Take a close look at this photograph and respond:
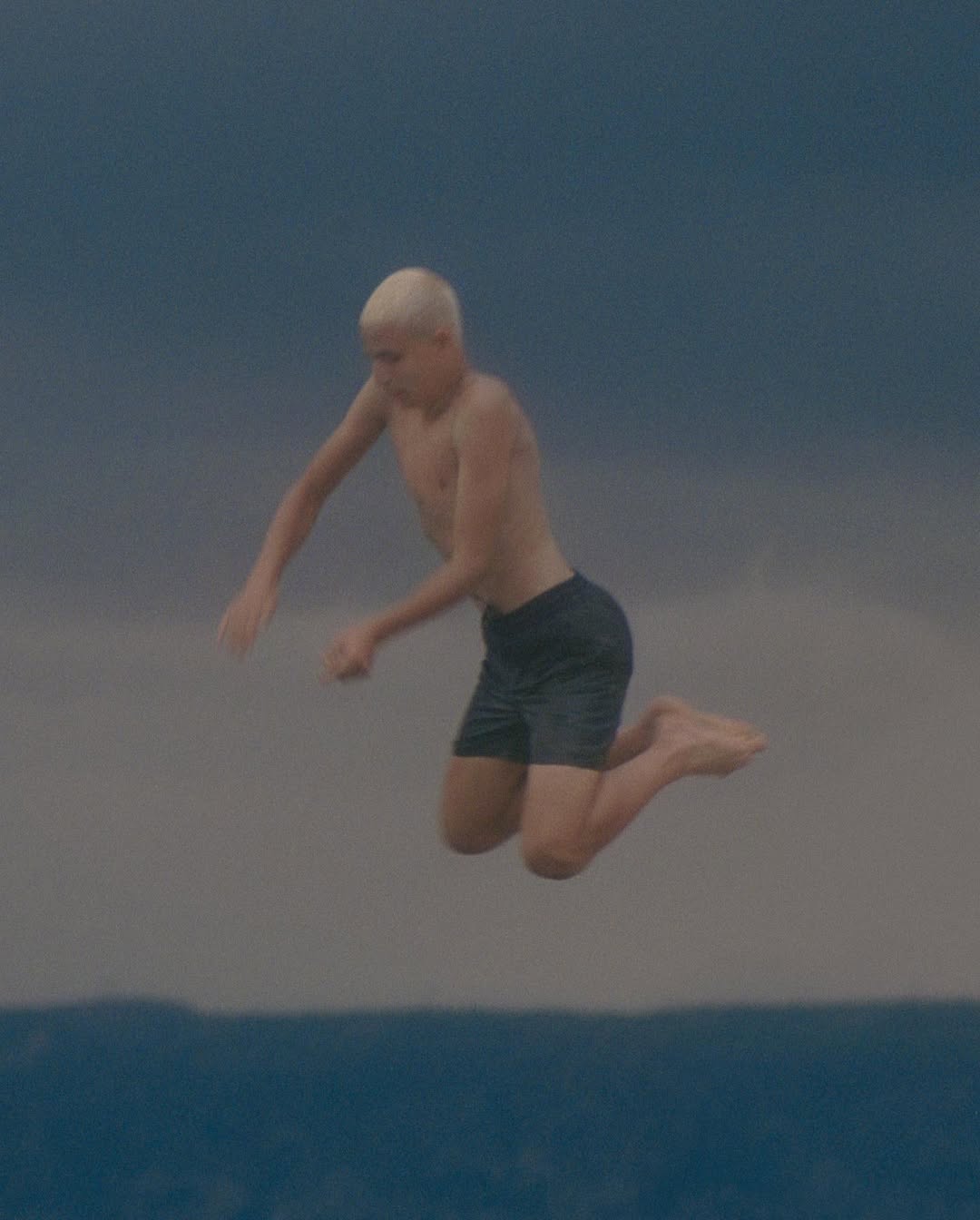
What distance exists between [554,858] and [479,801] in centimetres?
39

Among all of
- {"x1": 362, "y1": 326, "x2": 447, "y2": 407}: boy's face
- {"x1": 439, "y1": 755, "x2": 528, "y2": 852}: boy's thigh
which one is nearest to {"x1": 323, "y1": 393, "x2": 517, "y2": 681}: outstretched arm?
{"x1": 362, "y1": 326, "x2": 447, "y2": 407}: boy's face

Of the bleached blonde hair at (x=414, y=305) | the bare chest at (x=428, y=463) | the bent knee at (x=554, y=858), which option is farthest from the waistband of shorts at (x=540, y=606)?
the bleached blonde hair at (x=414, y=305)

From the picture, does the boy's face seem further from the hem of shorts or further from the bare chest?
the hem of shorts

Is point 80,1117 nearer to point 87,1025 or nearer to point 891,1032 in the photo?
point 87,1025

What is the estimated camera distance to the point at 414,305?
16.6 ft

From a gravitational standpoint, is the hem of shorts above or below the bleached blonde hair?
below

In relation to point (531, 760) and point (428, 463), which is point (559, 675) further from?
point (428, 463)

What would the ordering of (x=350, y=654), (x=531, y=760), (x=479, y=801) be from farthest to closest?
(x=479, y=801)
(x=531, y=760)
(x=350, y=654)

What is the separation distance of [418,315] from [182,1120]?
338 centimetres

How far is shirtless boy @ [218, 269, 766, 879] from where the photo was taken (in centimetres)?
511

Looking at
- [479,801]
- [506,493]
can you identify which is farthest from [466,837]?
[506,493]

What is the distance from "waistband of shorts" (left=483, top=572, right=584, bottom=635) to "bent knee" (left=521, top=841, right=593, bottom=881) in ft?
1.89

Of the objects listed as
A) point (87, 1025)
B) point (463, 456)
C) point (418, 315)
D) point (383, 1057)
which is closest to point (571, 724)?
point (463, 456)

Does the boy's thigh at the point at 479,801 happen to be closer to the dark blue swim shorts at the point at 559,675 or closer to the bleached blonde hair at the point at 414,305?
the dark blue swim shorts at the point at 559,675
